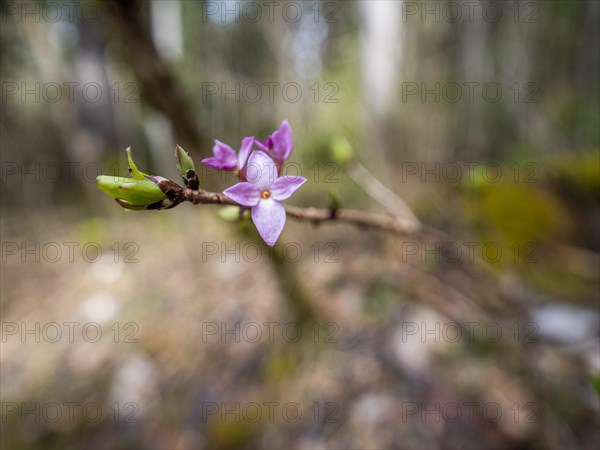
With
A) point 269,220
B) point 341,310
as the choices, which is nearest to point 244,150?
point 269,220

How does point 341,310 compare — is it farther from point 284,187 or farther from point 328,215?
point 284,187

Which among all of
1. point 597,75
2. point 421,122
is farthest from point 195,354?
point 597,75

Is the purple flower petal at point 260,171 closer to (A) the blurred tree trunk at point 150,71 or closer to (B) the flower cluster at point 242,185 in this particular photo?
(B) the flower cluster at point 242,185

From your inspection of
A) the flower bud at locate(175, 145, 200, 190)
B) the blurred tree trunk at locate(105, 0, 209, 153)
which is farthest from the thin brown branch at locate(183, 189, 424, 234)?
the blurred tree trunk at locate(105, 0, 209, 153)

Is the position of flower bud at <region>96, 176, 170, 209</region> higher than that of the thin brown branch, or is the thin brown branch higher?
flower bud at <region>96, 176, 170, 209</region>

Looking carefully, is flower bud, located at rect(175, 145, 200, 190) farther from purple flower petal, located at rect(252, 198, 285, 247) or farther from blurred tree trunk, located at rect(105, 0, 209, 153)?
blurred tree trunk, located at rect(105, 0, 209, 153)
